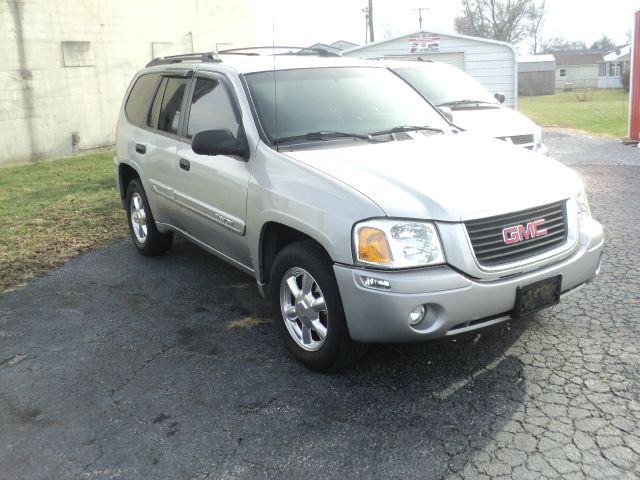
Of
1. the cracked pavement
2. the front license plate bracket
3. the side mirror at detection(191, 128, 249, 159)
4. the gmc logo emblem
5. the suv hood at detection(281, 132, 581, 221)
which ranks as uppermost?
the side mirror at detection(191, 128, 249, 159)

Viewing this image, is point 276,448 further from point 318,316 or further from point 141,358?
point 141,358

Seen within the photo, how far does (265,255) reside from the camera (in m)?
4.18

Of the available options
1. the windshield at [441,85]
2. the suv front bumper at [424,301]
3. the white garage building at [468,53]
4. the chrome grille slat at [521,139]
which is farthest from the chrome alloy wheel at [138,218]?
the white garage building at [468,53]

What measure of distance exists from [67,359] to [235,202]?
4.86 feet

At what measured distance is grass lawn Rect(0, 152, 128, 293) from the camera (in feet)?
21.8

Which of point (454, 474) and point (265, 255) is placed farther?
point (265, 255)

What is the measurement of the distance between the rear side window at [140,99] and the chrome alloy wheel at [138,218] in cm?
73

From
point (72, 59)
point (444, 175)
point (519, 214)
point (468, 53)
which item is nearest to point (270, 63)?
point (444, 175)

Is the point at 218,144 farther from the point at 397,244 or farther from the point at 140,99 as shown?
the point at 140,99

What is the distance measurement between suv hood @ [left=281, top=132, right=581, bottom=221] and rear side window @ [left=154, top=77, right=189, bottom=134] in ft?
5.41

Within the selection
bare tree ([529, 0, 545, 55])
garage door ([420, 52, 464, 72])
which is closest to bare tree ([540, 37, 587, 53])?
bare tree ([529, 0, 545, 55])

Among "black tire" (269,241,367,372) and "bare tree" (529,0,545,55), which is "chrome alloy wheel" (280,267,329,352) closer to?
"black tire" (269,241,367,372)

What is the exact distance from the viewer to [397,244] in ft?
10.8

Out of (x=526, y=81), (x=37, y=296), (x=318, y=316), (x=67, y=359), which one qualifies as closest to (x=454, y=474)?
(x=318, y=316)
